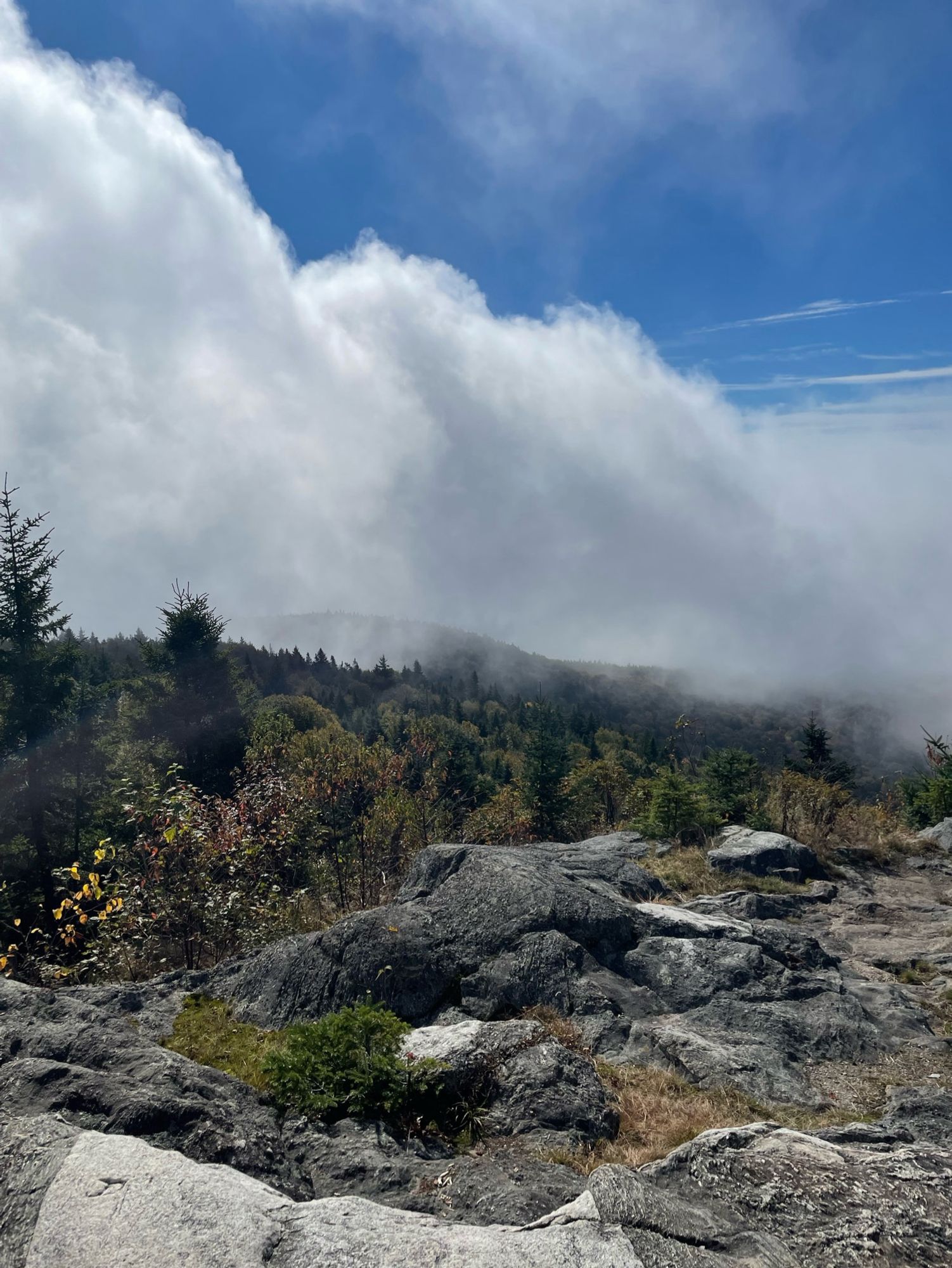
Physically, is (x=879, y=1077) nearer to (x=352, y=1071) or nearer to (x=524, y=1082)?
(x=524, y=1082)

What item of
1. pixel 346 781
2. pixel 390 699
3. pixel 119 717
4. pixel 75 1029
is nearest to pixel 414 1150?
pixel 75 1029

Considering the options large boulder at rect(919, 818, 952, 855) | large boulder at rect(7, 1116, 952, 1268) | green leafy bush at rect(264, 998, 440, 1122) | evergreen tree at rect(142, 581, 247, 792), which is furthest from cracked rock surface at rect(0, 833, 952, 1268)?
evergreen tree at rect(142, 581, 247, 792)

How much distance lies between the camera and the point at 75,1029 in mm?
6215

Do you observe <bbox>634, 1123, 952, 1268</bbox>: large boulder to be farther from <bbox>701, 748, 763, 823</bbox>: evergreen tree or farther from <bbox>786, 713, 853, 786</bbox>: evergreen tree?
<bbox>786, 713, 853, 786</bbox>: evergreen tree

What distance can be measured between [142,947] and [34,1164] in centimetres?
875

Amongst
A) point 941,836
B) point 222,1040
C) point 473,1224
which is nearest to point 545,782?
point 941,836

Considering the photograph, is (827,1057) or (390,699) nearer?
(827,1057)

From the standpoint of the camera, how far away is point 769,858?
56.8ft

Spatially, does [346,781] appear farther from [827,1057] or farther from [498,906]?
[827,1057]

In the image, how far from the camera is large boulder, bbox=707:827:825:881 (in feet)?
56.0

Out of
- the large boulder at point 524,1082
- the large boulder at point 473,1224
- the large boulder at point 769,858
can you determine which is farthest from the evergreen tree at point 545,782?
the large boulder at point 473,1224

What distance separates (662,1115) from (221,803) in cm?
990

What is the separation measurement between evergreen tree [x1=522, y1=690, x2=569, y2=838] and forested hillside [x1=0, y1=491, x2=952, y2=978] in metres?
0.11

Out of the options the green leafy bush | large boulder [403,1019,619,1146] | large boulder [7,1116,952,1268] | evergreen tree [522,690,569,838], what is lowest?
evergreen tree [522,690,569,838]
